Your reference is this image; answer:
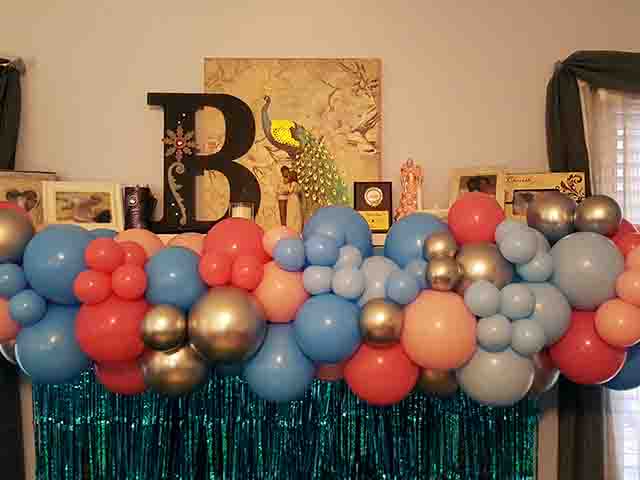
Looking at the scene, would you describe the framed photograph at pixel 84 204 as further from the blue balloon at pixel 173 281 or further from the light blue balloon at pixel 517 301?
the light blue balloon at pixel 517 301

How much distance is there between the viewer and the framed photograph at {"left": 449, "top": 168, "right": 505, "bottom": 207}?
6.17 ft

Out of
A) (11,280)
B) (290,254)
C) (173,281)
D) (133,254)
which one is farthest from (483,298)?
(11,280)

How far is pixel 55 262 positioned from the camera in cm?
123

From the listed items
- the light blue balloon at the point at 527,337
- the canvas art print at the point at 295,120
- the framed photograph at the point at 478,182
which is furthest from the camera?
the canvas art print at the point at 295,120

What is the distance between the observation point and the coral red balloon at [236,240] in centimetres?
130

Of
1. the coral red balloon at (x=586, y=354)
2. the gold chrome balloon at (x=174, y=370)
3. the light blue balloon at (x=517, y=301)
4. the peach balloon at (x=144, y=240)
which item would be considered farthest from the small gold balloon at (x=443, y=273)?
the peach balloon at (x=144, y=240)

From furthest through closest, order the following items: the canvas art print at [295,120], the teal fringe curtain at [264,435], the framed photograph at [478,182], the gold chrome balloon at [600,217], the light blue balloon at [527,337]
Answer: the canvas art print at [295,120] < the framed photograph at [478,182] < the teal fringe curtain at [264,435] < the gold chrome balloon at [600,217] < the light blue balloon at [527,337]

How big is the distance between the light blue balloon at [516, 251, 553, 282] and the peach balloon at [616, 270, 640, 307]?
0.49ft

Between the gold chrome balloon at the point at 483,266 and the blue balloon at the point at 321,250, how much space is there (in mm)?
285

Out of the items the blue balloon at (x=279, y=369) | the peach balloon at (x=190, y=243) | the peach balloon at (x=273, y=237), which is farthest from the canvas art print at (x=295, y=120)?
the blue balloon at (x=279, y=369)

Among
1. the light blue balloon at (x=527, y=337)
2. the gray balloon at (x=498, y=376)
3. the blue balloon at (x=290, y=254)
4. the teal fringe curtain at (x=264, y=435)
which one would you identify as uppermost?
the blue balloon at (x=290, y=254)

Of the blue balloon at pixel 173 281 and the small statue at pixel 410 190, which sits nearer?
the blue balloon at pixel 173 281

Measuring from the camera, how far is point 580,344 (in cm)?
127

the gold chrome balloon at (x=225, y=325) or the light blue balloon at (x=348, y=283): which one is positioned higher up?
the light blue balloon at (x=348, y=283)
